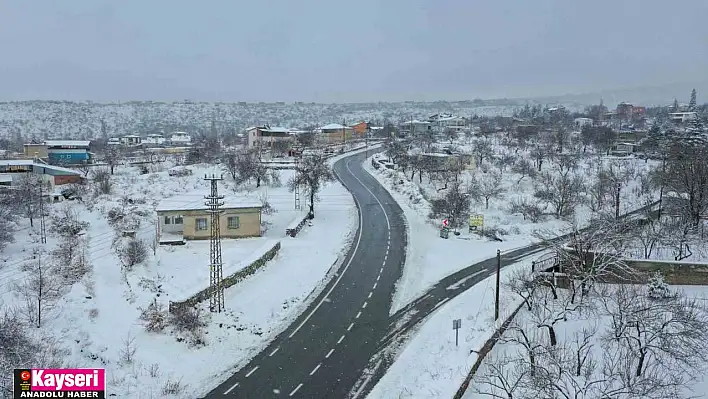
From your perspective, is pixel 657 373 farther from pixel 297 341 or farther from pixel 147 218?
pixel 147 218

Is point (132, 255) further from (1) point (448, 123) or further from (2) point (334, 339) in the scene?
(1) point (448, 123)

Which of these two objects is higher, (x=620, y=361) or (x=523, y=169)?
(x=523, y=169)

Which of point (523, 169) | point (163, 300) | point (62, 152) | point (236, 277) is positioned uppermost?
point (62, 152)

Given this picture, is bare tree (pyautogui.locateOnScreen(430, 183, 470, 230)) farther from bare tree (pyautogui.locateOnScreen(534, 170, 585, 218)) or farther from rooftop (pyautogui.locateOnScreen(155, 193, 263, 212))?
rooftop (pyautogui.locateOnScreen(155, 193, 263, 212))

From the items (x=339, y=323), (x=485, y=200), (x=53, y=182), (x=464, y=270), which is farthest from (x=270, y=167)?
(x=339, y=323)

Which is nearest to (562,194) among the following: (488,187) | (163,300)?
(488,187)

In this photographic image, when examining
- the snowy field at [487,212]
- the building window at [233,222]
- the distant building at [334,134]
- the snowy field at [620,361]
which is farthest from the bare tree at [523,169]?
the distant building at [334,134]

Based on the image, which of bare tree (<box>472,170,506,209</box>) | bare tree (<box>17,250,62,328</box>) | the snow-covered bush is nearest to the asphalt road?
bare tree (<box>17,250,62,328</box>)
